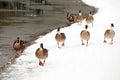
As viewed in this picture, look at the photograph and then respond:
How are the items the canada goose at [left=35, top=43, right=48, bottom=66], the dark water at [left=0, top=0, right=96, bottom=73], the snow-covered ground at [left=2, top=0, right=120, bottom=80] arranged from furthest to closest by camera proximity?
the dark water at [left=0, top=0, right=96, bottom=73]
the canada goose at [left=35, top=43, right=48, bottom=66]
the snow-covered ground at [left=2, top=0, right=120, bottom=80]

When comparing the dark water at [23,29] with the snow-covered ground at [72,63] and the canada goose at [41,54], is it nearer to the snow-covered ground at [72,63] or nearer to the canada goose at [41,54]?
the snow-covered ground at [72,63]

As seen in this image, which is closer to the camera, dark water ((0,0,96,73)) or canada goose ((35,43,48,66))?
canada goose ((35,43,48,66))

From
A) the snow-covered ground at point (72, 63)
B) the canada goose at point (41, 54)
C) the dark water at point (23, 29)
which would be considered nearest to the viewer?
the snow-covered ground at point (72, 63)

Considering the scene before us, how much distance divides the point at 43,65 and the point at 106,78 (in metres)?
2.81

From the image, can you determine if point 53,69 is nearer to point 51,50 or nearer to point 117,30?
point 51,50

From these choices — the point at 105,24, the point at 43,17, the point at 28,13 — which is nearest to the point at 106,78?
the point at 105,24

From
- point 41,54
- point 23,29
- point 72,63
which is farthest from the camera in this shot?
point 23,29

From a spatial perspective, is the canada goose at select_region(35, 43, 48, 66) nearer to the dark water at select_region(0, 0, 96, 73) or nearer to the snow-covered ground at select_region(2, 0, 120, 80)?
the snow-covered ground at select_region(2, 0, 120, 80)

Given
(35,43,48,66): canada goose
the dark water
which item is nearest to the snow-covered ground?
(35,43,48,66): canada goose

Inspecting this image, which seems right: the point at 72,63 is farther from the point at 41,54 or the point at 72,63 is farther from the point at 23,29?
the point at 23,29

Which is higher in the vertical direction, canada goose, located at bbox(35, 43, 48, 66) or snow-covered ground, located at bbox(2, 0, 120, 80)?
canada goose, located at bbox(35, 43, 48, 66)

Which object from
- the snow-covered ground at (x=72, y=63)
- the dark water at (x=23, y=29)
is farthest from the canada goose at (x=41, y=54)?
the dark water at (x=23, y=29)

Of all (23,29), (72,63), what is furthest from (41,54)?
(23,29)

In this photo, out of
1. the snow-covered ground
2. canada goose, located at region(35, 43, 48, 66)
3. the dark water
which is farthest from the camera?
the dark water
